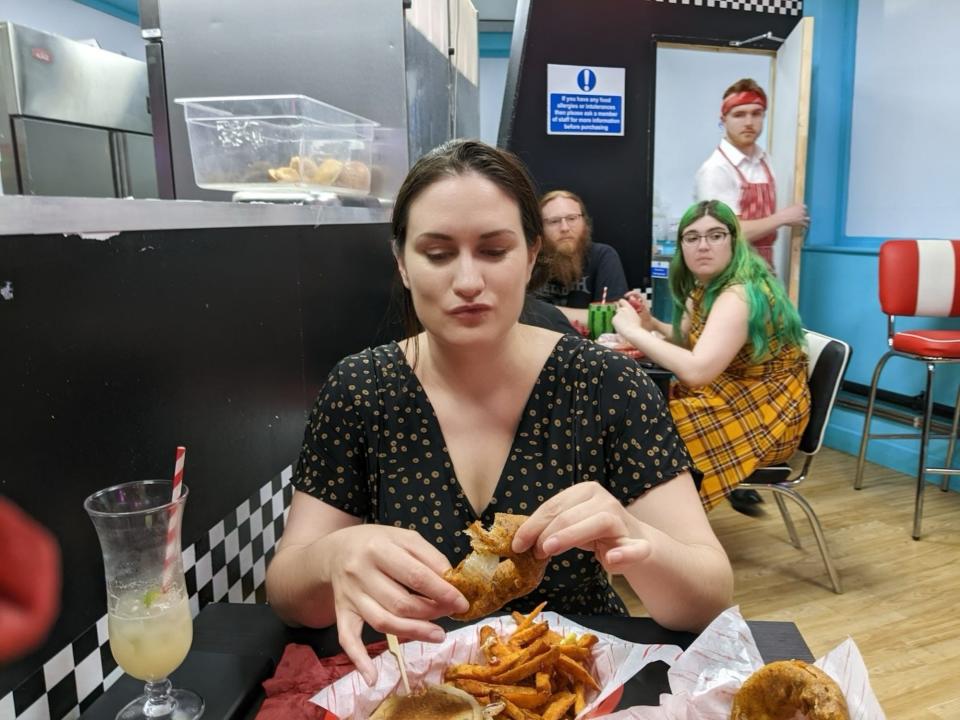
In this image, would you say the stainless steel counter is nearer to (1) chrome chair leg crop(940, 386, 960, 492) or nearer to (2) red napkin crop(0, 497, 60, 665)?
(2) red napkin crop(0, 497, 60, 665)

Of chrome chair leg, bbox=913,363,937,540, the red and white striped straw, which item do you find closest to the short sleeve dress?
chrome chair leg, bbox=913,363,937,540

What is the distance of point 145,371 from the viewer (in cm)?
114

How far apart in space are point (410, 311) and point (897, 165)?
434 cm

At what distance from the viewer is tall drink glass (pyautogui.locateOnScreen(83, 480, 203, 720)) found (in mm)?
859

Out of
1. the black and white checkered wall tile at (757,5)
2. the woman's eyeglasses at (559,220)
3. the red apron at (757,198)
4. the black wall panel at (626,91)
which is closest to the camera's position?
the woman's eyeglasses at (559,220)

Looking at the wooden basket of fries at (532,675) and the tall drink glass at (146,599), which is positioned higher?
the tall drink glass at (146,599)

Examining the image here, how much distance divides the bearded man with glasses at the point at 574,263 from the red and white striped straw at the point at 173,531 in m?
3.15

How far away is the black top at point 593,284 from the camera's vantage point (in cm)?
419

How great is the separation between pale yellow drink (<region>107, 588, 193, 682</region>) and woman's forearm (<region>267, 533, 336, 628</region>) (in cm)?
20

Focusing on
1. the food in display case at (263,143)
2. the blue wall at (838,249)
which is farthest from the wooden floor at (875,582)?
the food in display case at (263,143)

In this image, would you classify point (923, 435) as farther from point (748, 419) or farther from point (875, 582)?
point (748, 419)

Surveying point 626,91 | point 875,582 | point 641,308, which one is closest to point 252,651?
point 641,308

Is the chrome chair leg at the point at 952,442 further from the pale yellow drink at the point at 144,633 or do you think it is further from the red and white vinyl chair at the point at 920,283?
the pale yellow drink at the point at 144,633

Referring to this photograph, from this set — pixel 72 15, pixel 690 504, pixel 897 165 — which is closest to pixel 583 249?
pixel 897 165
